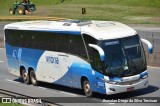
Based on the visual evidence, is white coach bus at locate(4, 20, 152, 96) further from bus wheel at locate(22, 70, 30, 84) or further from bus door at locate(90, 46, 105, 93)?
bus wheel at locate(22, 70, 30, 84)

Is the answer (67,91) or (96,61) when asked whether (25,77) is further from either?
(96,61)

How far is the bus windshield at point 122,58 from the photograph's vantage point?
17938 mm

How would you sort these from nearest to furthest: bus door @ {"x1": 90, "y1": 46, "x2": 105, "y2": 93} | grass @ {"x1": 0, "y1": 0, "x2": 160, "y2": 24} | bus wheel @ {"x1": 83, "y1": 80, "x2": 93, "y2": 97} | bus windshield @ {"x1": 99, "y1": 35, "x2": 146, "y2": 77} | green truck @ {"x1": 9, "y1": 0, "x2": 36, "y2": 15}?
bus windshield @ {"x1": 99, "y1": 35, "x2": 146, "y2": 77}
bus door @ {"x1": 90, "y1": 46, "x2": 105, "y2": 93}
bus wheel @ {"x1": 83, "y1": 80, "x2": 93, "y2": 97}
grass @ {"x1": 0, "y1": 0, "x2": 160, "y2": 24}
green truck @ {"x1": 9, "y1": 0, "x2": 36, "y2": 15}

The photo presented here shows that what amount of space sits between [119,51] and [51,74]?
4701 millimetres

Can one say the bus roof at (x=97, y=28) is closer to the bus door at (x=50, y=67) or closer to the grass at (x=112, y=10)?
the bus door at (x=50, y=67)

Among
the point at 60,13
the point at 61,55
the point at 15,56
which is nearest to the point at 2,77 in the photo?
the point at 15,56

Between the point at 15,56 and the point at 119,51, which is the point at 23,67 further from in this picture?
the point at 119,51

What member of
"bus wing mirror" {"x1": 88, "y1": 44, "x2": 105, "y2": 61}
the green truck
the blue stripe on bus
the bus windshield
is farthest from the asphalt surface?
the green truck

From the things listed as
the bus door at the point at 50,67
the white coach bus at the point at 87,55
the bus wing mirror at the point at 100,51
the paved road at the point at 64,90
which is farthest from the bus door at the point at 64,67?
the bus wing mirror at the point at 100,51

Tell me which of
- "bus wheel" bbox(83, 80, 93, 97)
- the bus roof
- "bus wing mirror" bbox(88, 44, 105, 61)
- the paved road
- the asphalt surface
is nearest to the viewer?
"bus wing mirror" bbox(88, 44, 105, 61)

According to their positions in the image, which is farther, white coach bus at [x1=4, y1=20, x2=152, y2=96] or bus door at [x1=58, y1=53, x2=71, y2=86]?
bus door at [x1=58, y1=53, x2=71, y2=86]

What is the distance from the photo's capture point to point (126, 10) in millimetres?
66062

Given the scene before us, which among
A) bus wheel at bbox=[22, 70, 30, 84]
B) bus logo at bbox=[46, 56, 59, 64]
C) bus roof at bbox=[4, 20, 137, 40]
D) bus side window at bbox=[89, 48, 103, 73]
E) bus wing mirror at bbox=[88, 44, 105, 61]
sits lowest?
bus wheel at bbox=[22, 70, 30, 84]

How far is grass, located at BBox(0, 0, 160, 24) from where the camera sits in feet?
195
